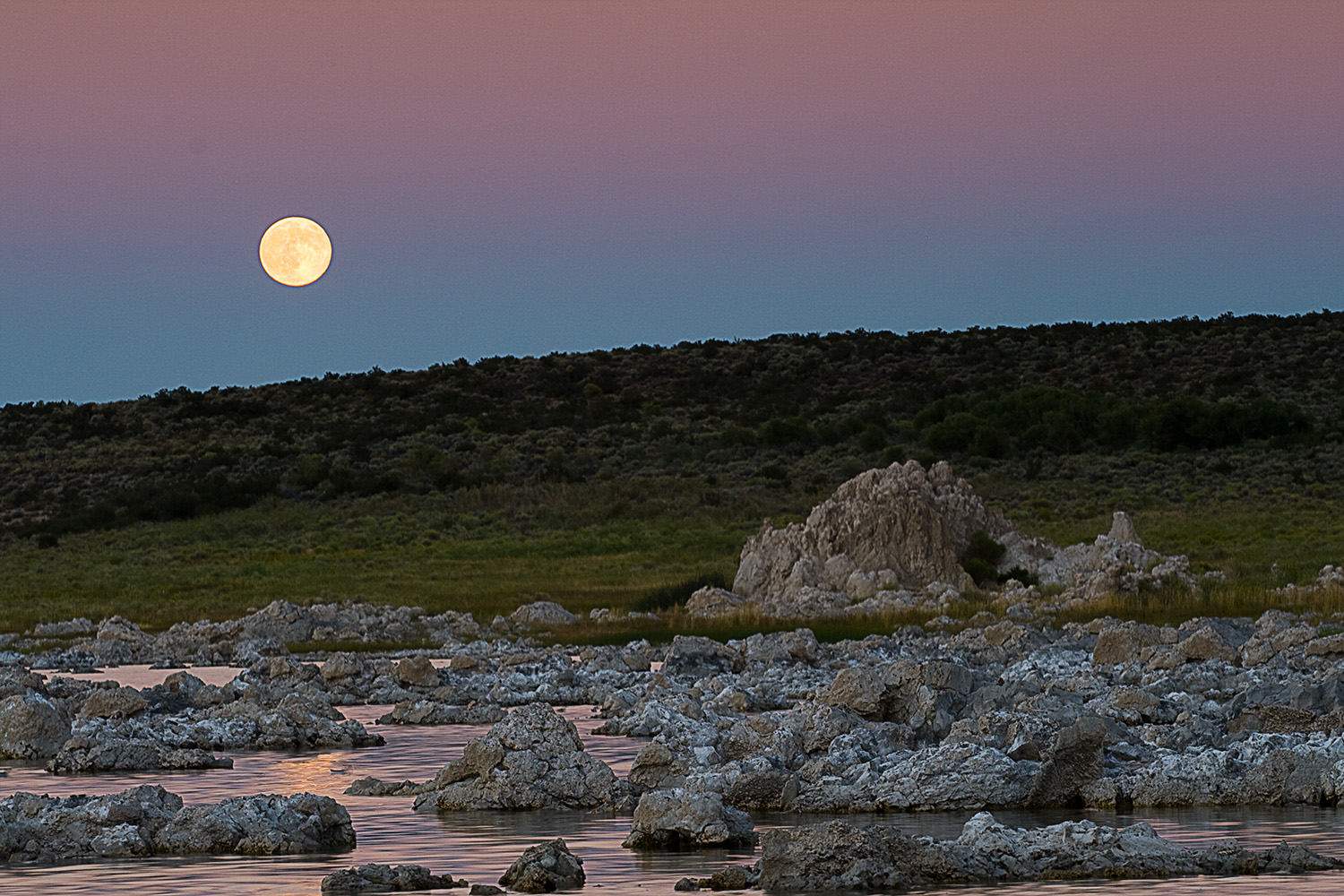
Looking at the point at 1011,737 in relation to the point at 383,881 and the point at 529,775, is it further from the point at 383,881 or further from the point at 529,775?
the point at 383,881

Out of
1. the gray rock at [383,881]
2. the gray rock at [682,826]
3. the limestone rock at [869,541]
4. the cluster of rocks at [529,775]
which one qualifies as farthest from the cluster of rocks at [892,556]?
the gray rock at [383,881]

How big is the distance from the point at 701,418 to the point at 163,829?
87128 millimetres

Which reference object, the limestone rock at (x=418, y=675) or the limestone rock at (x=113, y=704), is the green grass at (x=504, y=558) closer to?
the limestone rock at (x=418, y=675)

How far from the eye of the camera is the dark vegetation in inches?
2221

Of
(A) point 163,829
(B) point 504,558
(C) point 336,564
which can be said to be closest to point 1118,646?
(A) point 163,829

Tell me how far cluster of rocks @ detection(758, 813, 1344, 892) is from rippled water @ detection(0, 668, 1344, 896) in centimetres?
25

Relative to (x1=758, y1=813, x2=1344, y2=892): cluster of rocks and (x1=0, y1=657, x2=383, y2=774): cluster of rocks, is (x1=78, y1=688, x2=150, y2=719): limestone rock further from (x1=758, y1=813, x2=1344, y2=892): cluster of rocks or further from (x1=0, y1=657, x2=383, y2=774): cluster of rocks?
(x1=758, y1=813, x2=1344, y2=892): cluster of rocks

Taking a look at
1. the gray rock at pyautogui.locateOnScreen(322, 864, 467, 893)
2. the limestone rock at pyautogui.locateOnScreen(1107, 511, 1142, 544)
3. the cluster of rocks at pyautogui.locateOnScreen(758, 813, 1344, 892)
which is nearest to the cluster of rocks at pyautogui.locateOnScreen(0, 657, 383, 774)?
the gray rock at pyautogui.locateOnScreen(322, 864, 467, 893)

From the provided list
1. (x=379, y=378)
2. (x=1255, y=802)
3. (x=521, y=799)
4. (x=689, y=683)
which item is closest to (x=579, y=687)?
(x=689, y=683)

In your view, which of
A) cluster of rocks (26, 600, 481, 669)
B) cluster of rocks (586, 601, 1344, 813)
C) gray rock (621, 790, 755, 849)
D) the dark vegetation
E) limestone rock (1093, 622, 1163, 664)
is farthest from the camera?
the dark vegetation

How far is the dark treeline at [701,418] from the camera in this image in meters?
81.8

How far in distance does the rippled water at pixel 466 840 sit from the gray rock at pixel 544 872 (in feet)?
0.59

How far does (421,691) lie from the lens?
93.1 ft

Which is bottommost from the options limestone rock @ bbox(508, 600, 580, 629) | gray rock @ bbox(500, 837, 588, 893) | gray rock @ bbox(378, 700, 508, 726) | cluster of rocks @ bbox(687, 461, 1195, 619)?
gray rock @ bbox(378, 700, 508, 726)
